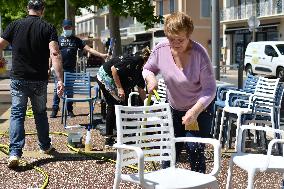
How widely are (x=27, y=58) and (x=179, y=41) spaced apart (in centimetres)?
275

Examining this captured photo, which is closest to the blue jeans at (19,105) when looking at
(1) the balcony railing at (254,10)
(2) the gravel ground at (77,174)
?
(2) the gravel ground at (77,174)

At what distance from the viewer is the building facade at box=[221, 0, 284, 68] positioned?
4031cm

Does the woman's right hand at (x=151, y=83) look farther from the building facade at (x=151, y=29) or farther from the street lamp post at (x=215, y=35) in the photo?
the building facade at (x=151, y=29)

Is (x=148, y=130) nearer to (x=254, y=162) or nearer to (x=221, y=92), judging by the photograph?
(x=254, y=162)

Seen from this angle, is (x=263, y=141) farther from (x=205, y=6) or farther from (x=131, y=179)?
(x=205, y=6)

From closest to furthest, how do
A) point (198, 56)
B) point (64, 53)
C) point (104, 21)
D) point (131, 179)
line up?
point (131, 179), point (198, 56), point (64, 53), point (104, 21)

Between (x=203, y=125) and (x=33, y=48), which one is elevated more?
(x=33, y=48)

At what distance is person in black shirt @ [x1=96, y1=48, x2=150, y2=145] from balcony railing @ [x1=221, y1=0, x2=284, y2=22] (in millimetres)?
33624

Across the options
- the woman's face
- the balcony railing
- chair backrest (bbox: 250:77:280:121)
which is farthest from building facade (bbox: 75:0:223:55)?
the woman's face

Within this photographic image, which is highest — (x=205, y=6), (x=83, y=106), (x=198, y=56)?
(x=205, y=6)

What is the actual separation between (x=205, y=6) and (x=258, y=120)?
45316 mm

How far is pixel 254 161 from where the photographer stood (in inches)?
164

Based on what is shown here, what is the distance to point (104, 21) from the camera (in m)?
83.3

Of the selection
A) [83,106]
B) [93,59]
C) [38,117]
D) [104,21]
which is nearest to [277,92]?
[38,117]
